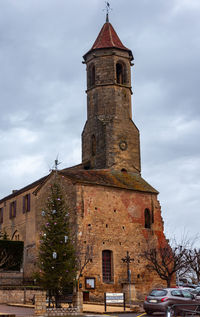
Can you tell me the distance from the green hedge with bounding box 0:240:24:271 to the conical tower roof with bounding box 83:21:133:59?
18282 mm

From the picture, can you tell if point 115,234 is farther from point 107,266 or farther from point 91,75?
point 91,75

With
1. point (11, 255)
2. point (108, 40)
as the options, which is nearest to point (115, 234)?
point (11, 255)

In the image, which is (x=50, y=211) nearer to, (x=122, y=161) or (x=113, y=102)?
(x=122, y=161)

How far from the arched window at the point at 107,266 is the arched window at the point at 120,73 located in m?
15.4

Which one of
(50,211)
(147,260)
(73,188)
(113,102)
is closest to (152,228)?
(147,260)

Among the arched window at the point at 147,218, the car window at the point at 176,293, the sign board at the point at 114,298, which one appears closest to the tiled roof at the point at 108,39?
the arched window at the point at 147,218

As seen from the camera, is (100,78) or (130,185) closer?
(130,185)

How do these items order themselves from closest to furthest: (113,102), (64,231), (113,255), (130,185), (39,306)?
(39,306) < (64,231) < (113,255) < (130,185) < (113,102)

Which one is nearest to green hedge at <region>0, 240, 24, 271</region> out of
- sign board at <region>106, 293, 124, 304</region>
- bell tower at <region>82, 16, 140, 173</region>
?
bell tower at <region>82, 16, 140, 173</region>

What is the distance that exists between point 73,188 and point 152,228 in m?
7.51

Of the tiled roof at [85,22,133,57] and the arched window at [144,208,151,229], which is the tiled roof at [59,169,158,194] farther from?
the tiled roof at [85,22,133,57]

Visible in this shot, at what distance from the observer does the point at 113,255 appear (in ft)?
103

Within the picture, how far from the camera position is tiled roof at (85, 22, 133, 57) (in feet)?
126

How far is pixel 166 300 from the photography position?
1858 centimetres
